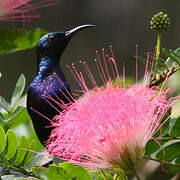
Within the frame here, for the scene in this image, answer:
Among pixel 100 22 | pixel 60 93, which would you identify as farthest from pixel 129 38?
pixel 60 93

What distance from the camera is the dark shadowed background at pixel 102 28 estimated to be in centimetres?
450

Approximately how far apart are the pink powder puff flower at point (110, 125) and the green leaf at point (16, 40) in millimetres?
676

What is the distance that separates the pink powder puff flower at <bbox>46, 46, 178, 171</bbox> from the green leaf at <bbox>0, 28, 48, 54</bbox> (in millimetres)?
676

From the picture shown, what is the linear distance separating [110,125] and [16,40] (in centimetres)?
88

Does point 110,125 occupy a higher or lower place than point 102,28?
higher

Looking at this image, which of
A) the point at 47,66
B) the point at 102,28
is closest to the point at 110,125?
the point at 47,66

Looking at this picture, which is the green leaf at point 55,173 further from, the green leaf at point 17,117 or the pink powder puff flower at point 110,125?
the green leaf at point 17,117

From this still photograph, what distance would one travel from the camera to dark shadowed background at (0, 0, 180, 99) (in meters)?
4.50

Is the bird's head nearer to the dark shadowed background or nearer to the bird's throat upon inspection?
the bird's throat

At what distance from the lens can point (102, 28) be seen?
185 inches

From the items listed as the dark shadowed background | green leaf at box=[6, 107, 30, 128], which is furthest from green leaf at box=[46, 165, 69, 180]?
the dark shadowed background

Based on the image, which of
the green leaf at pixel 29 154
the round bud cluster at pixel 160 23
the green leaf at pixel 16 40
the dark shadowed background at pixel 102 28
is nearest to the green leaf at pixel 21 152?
the green leaf at pixel 29 154

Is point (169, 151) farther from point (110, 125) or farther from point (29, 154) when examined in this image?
point (29, 154)

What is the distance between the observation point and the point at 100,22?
473 centimetres
